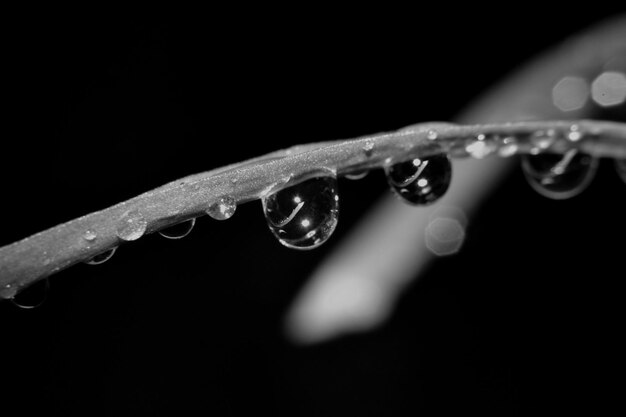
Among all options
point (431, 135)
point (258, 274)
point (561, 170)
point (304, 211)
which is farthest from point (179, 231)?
point (258, 274)

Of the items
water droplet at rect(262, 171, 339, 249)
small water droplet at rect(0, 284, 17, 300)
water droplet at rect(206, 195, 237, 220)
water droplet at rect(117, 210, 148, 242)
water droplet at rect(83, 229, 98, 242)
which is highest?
water droplet at rect(262, 171, 339, 249)

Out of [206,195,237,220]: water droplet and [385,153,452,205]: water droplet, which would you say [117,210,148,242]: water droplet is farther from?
[385,153,452,205]: water droplet

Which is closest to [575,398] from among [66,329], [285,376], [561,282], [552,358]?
[552,358]

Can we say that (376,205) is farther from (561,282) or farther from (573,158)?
(573,158)

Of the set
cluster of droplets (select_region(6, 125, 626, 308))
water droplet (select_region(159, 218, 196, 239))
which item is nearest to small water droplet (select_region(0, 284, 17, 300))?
cluster of droplets (select_region(6, 125, 626, 308))

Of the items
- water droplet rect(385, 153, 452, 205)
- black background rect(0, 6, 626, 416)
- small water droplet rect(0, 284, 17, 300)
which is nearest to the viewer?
small water droplet rect(0, 284, 17, 300)

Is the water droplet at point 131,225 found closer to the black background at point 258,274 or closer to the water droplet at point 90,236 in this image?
the water droplet at point 90,236

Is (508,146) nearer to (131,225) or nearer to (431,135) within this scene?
(431,135)
